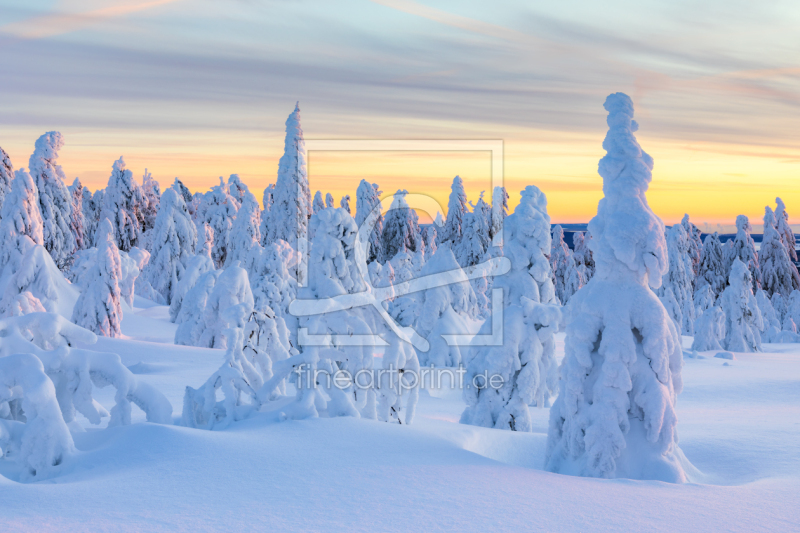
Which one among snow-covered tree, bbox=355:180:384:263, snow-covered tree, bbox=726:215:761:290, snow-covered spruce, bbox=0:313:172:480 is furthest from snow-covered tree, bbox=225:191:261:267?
snow-covered tree, bbox=726:215:761:290

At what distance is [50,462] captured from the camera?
5.89m

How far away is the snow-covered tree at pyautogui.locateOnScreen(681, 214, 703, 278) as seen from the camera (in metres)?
53.9

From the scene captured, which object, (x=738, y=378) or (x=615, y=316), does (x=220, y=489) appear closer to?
(x=615, y=316)

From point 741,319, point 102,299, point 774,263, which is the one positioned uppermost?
point 774,263

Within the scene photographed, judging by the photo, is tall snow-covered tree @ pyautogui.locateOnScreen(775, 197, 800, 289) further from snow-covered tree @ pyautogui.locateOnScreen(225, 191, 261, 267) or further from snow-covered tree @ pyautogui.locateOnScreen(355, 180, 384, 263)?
snow-covered tree @ pyautogui.locateOnScreen(225, 191, 261, 267)

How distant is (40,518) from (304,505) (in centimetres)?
178

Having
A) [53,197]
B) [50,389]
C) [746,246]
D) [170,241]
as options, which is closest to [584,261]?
[746,246]

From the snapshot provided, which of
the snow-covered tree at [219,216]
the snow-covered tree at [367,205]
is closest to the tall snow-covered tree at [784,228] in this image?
the snow-covered tree at [367,205]

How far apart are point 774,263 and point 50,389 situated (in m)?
54.5

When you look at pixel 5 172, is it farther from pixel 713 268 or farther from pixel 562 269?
pixel 713 268

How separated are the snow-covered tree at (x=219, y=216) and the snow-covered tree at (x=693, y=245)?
3689cm

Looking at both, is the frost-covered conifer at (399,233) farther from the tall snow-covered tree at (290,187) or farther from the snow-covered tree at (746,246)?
the snow-covered tree at (746,246)

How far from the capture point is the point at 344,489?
17.0ft

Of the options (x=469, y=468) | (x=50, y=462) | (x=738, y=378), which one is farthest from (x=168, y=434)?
(x=738, y=378)
